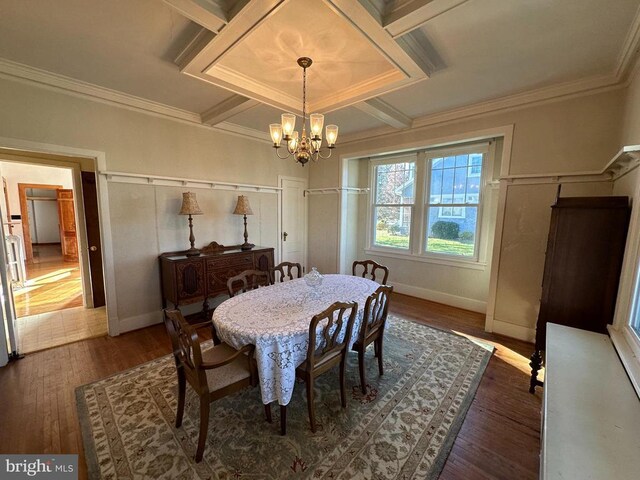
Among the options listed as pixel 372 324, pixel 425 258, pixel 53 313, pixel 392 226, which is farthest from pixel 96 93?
pixel 425 258

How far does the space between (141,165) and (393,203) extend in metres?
3.90

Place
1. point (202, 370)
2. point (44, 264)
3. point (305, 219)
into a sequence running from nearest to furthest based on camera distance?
point (202, 370)
point (305, 219)
point (44, 264)

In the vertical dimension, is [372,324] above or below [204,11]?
below

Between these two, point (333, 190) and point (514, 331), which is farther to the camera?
point (333, 190)

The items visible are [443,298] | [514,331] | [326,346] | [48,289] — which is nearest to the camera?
[326,346]

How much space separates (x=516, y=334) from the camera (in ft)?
10.1

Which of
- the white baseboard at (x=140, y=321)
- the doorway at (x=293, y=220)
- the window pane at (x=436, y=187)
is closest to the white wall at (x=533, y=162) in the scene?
the window pane at (x=436, y=187)

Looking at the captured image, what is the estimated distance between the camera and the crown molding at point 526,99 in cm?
244

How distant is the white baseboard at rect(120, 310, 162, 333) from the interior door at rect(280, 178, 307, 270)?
2.11 metres

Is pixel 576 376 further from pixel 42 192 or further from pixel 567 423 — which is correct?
pixel 42 192

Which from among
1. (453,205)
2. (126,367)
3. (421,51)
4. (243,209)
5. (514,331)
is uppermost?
(421,51)

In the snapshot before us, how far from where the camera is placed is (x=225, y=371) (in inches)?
67.2

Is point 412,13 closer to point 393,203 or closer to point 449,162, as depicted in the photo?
point 449,162

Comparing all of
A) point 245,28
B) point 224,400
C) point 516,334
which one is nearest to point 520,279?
point 516,334
